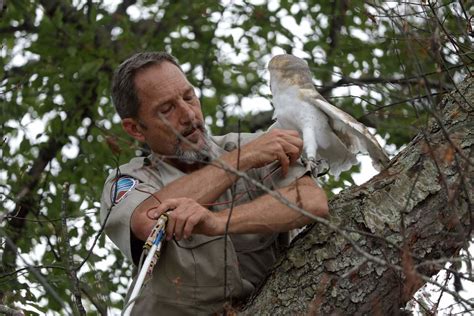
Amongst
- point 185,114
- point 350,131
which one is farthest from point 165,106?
point 350,131

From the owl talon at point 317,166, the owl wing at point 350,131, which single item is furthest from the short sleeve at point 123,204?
the owl wing at point 350,131

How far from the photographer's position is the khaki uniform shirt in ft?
10.8

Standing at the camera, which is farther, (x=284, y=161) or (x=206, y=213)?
(x=284, y=161)

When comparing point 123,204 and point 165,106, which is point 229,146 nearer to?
point 165,106

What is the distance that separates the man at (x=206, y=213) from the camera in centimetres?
313

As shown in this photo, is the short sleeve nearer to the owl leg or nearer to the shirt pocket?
the shirt pocket

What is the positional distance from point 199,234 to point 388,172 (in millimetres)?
627

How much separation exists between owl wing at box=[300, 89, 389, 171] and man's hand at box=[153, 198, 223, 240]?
0.84m

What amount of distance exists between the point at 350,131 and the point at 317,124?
5.0 inches

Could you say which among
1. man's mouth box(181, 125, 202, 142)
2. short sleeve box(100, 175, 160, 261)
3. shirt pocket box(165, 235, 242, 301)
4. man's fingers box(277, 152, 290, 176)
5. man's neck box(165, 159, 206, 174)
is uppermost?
man's mouth box(181, 125, 202, 142)

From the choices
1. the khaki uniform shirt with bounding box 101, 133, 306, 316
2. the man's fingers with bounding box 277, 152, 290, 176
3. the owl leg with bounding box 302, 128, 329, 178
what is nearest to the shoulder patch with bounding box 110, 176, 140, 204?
the khaki uniform shirt with bounding box 101, 133, 306, 316

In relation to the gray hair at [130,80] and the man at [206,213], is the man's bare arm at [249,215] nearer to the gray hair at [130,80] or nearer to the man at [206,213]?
the man at [206,213]

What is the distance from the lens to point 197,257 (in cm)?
331

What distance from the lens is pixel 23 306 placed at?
14.0 feet
